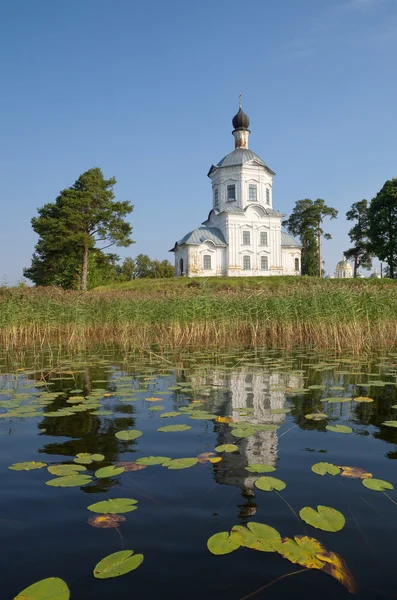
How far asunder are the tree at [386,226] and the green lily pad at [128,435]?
143 feet

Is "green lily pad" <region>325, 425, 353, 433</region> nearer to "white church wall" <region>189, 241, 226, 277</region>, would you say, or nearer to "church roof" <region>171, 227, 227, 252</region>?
"white church wall" <region>189, 241, 226, 277</region>

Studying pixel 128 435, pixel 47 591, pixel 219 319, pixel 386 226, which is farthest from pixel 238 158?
pixel 47 591

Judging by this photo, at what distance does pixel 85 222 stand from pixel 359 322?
31619 mm

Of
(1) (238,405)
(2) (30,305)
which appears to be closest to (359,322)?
(1) (238,405)

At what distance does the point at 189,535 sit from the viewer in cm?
208

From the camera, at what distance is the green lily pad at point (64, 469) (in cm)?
278

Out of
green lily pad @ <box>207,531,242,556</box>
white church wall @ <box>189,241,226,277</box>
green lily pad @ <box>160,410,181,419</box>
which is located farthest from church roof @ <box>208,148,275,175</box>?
green lily pad @ <box>207,531,242,556</box>

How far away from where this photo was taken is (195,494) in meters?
2.48

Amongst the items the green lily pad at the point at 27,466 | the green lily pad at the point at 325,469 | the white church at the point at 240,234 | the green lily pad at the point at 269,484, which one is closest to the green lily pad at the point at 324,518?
the green lily pad at the point at 269,484

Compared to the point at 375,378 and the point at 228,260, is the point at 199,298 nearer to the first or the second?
the point at 375,378

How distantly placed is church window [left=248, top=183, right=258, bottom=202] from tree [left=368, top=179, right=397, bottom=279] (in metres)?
12.4

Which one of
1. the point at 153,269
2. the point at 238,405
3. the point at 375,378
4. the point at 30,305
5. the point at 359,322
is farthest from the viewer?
the point at 153,269

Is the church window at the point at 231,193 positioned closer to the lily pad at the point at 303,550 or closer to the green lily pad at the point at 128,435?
the green lily pad at the point at 128,435

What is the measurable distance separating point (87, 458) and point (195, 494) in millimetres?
959
